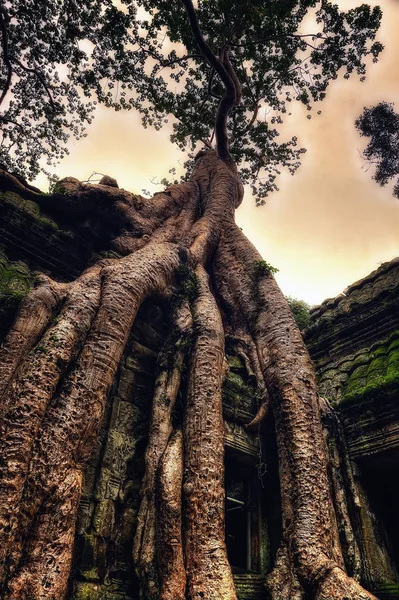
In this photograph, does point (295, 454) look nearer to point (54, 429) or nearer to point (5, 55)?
point (54, 429)

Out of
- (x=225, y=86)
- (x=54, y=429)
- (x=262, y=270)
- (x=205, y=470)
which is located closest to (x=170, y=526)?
(x=205, y=470)

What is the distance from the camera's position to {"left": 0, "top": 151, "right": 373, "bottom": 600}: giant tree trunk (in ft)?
7.09

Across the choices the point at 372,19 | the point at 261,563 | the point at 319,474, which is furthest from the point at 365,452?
the point at 372,19

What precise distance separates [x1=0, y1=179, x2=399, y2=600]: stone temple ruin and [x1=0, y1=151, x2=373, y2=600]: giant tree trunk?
0.86ft

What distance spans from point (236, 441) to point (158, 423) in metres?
0.90

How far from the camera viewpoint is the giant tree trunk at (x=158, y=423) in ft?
7.09

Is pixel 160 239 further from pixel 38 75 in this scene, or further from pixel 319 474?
pixel 38 75

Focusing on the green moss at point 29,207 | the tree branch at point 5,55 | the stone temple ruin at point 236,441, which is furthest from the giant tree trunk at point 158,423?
the tree branch at point 5,55

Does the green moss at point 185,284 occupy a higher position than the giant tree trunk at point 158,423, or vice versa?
the green moss at point 185,284

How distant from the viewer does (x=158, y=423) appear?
10.3 feet

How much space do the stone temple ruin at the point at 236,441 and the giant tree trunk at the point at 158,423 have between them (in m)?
0.26

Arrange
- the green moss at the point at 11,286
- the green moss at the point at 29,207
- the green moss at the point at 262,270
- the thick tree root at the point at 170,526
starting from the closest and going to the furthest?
the thick tree root at the point at 170,526, the green moss at the point at 11,286, the green moss at the point at 29,207, the green moss at the point at 262,270

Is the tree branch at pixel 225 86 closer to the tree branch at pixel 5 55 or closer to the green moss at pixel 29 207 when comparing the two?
the tree branch at pixel 5 55

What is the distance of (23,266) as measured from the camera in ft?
11.9
